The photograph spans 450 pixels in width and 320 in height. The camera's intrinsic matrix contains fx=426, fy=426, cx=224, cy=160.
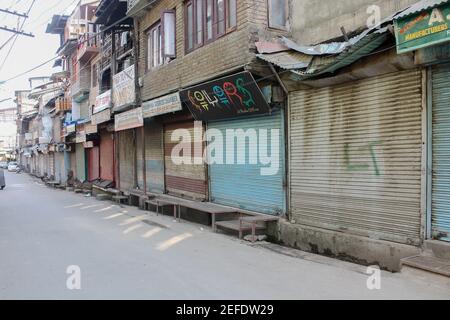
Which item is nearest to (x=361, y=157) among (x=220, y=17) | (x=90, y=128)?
(x=220, y=17)

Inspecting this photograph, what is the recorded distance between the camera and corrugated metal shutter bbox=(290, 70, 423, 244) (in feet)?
21.7

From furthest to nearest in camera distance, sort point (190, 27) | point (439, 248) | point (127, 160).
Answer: point (127, 160), point (190, 27), point (439, 248)

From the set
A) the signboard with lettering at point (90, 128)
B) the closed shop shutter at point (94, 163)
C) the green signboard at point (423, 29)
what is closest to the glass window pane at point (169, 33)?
the green signboard at point (423, 29)

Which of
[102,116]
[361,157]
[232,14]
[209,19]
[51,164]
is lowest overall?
[51,164]

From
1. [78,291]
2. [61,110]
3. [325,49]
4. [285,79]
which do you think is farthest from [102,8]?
[61,110]

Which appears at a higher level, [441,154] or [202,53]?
[202,53]

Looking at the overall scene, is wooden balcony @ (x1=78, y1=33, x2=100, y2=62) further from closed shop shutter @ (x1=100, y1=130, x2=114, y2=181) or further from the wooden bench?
the wooden bench

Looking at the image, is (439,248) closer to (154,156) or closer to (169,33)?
(169,33)

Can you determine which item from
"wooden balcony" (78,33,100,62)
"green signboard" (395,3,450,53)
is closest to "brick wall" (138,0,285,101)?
"green signboard" (395,3,450,53)

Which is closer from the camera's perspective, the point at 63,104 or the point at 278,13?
the point at 278,13

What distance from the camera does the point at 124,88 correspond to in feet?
56.7

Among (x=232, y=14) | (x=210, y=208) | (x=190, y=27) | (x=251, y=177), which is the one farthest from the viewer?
(x=190, y=27)

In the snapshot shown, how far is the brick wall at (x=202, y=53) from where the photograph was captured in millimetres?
9508

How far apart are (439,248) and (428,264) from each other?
1.38 feet
